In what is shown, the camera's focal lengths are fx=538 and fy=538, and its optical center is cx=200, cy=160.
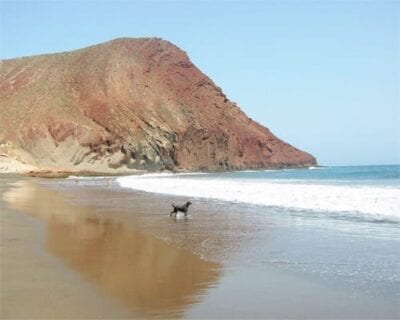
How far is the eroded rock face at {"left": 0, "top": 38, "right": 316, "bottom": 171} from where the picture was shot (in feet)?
308

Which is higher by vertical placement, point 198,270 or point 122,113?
point 122,113

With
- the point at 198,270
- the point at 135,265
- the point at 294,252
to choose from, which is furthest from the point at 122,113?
the point at 198,270

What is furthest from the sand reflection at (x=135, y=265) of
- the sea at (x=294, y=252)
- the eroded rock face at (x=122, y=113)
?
the eroded rock face at (x=122, y=113)

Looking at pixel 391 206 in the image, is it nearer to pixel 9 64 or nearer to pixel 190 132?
pixel 190 132

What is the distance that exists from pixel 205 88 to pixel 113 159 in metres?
34.8

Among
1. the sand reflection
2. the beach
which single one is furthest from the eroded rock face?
the beach

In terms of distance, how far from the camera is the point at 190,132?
106125mm

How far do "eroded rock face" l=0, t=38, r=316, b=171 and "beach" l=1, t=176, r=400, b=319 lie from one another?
76.2 metres

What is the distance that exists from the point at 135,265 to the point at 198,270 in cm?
105

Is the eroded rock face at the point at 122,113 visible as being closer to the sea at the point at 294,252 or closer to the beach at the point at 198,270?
the sea at the point at 294,252

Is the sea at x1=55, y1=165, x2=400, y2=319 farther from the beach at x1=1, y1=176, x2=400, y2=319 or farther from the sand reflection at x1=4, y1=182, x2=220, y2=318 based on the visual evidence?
the sand reflection at x1=4, y1=182, x2=220, y2=318

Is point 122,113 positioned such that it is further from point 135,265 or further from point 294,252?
point 135,265

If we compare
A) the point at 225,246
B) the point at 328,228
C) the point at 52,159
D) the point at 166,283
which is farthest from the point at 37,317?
the point at 52,159

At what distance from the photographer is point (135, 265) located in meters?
8.48
